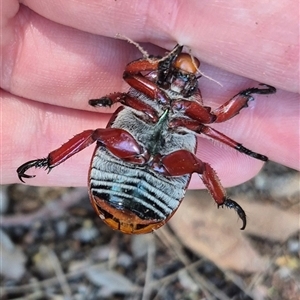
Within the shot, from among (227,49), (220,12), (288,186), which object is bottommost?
(288,186)

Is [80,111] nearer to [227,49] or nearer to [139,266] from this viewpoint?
[227,49]

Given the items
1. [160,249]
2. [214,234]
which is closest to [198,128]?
[214,234]

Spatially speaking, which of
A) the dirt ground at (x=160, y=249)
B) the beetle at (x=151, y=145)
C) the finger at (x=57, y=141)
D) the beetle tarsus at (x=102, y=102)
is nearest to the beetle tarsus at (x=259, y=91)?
the beetle at (x=151, y=145)

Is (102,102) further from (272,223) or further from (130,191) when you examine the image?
(272,223)

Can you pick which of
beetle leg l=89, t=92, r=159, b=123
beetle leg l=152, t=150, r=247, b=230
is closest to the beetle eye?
beetle leg l=89, t=92, r=159, b=123

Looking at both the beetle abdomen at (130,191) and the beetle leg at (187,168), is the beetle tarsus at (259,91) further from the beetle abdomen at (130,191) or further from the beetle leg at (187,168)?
the beetle abdomen at (130,191)

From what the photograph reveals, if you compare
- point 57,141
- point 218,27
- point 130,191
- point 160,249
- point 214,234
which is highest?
point 218,27

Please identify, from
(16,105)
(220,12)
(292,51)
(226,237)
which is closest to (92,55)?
(16,105)
